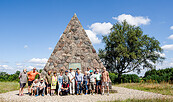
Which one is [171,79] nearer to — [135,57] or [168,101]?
[135,57]

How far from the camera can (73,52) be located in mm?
11422

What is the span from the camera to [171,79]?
17062 mm

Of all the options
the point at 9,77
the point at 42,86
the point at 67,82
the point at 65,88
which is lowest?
the point at 9,77

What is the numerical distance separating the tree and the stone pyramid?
11.1 m

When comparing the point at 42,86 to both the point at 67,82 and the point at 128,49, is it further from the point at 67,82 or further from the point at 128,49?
the point at 128,49

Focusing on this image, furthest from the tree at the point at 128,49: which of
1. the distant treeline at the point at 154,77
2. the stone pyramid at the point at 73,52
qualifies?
the stone pyramid at the point at 73,52

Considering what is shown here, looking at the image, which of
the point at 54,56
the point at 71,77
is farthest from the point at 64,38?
the point at 71,77

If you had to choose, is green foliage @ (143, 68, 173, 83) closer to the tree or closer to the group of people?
the tree

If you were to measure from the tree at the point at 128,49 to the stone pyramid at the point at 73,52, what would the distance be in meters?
11.1

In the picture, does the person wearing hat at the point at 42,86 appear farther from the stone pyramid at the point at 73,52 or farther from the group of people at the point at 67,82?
the stone pyramid at the point at 73,52

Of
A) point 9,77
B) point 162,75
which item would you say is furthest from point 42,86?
point 9,77

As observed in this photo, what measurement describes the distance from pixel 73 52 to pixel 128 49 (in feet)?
45.2

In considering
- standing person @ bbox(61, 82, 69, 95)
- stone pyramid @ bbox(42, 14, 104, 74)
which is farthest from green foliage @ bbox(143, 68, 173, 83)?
standing person @ bbox(61, 82, 69, 95)

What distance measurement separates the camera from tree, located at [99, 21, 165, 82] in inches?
885
